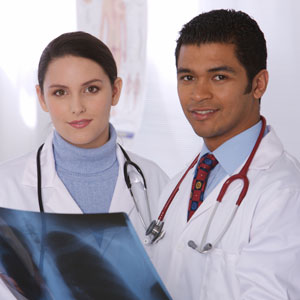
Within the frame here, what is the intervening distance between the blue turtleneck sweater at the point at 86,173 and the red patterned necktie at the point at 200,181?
12.3 inches

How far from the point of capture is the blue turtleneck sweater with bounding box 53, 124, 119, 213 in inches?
52.1

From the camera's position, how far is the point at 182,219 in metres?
1.07

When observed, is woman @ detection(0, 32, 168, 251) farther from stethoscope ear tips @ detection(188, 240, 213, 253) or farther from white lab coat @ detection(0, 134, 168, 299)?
stethoscope ear tips @ detection(188, 240, 213, 253)

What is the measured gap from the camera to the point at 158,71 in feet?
8.04

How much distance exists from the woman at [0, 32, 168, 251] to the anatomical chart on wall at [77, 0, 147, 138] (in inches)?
43.4

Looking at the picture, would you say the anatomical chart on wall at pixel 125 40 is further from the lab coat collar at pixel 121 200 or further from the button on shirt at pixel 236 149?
the button on shirt at pixel 236 149

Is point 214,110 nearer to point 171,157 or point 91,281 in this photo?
point 91,281

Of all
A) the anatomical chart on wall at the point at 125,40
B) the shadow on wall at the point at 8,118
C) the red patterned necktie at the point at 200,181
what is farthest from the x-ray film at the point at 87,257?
the shadow on wall at the point at 8,118

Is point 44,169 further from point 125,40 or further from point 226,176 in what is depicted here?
point 125,40

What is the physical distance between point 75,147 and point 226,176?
446 mm

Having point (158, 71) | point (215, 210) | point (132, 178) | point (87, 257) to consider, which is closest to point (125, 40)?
point (158, 71)

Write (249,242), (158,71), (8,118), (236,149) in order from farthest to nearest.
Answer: (8,118) → (158,71) → (236,149) → (249,242)

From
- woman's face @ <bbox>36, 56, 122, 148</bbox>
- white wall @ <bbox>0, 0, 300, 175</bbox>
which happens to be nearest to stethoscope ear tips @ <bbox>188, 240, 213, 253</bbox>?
woman's face @ <bbox>36, 56, 122, 148</bbox>

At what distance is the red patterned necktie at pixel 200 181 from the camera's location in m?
1.07
